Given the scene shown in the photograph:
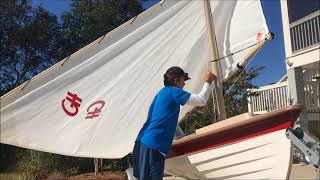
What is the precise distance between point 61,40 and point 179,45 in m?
15.2

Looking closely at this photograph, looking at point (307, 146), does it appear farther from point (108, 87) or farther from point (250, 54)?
point (250, 54)

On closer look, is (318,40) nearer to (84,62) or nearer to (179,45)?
(179,45)

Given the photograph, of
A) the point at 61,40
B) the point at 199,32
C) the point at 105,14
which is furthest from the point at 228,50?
the point at 61,40

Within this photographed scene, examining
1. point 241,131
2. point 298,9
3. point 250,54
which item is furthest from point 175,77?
point 298,9

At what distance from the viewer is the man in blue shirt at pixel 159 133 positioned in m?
4.47

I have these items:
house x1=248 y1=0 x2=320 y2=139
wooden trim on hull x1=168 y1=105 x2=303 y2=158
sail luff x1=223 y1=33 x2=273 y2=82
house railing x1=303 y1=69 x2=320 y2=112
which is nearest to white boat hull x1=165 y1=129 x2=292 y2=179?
wooden trim on hull x1=168 y1=105 x2=303 y2=158

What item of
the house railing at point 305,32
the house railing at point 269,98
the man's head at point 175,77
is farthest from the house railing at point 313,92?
the man's head at point 175,77

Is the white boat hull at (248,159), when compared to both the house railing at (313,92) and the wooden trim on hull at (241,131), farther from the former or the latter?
the house railing at (313,92)

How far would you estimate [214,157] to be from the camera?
18.6ft

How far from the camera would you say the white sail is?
224 inches

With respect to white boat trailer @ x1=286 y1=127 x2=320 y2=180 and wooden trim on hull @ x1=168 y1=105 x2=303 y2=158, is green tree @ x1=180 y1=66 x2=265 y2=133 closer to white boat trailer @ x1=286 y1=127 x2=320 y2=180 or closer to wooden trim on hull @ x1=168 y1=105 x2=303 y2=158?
wooden trim on hull @ x1=168 y1=105 x2=303 y2=158

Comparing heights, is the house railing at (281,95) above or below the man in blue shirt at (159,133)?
above

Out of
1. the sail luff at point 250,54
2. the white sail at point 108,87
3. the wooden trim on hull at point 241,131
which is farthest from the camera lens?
the sail luff at point 250,54

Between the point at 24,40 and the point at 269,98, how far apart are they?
9914 millimetres
